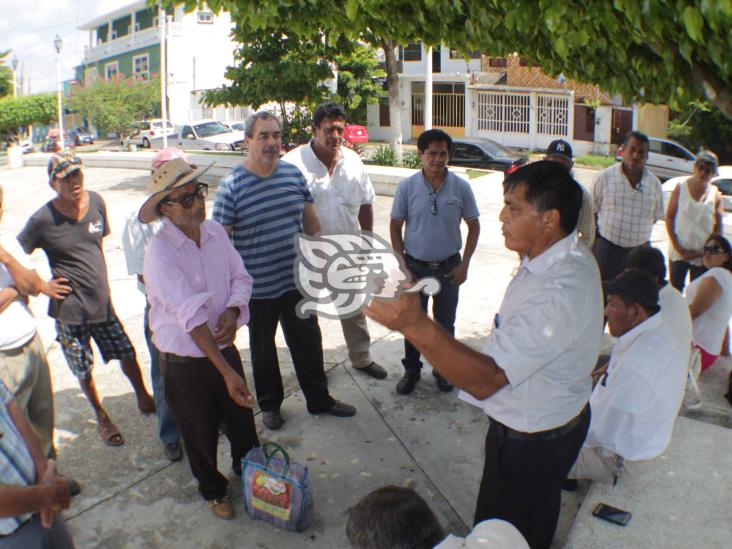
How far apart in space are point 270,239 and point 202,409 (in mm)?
1231

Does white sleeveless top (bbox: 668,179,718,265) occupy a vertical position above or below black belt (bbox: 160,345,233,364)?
above

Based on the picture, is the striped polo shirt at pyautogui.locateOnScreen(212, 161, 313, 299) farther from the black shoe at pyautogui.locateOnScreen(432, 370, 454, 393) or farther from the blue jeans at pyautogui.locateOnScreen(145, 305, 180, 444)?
the black shoe at pyautogui.locateOnScreen(432, 370, 454, 393)

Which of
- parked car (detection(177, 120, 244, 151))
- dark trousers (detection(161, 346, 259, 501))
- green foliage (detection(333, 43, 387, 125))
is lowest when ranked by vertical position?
dark trousers (detection(161, 346, 259, 501))

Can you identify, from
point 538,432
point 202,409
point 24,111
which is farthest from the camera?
point 24,111

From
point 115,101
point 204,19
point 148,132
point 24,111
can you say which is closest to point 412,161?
point 148,132

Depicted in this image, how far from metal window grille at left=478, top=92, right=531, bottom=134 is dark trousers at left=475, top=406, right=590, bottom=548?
2705cm

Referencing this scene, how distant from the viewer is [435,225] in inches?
188

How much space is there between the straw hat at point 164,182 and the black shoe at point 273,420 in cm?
171

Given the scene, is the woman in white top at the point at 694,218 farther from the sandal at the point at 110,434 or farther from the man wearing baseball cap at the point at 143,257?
the sandal at the point at 110,434

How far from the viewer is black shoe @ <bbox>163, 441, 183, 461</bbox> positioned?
416cm

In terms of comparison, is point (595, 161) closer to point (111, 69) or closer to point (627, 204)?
point (627, 204)

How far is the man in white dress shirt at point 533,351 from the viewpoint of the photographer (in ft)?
7.34

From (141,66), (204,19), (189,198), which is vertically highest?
(204,19)

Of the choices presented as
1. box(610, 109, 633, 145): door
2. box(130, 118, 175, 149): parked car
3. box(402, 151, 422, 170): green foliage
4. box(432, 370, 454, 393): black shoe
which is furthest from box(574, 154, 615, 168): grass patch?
box(432, 370, 454, 393): black shoe
